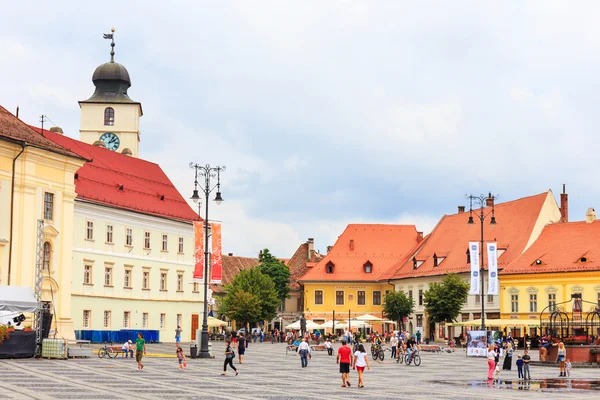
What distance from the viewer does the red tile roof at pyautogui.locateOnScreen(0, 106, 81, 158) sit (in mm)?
47188

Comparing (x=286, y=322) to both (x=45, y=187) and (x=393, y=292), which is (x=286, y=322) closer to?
(x=393, y=292)

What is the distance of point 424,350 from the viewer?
61594 millimetres

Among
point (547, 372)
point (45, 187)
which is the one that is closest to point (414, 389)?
point (547, 372)

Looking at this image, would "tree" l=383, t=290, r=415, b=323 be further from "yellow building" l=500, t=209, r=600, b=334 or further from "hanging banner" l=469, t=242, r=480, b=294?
"hanging banner" l=469, t=242, r=480, b=294

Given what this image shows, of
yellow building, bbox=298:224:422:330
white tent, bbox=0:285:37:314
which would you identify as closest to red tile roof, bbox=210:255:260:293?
yellow building, bbox=298:224:422:330

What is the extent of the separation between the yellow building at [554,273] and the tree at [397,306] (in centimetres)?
967

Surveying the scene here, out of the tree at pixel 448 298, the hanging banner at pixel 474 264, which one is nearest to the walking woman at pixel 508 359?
the hanging banner at pixel 474 264

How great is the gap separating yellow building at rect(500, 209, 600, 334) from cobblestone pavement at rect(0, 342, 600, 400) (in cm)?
2979

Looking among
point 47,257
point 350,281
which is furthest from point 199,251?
point 350,281

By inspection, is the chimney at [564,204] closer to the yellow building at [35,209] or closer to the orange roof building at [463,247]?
the orange roof building at [463,247]

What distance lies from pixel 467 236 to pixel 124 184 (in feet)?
111

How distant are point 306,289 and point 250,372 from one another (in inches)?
2303

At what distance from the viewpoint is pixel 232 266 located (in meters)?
121

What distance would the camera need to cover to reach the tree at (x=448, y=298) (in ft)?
244
